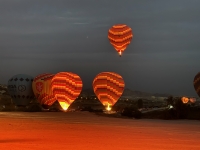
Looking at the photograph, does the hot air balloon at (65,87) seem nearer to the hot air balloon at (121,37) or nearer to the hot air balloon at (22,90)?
the hot air balloon at (22,90)

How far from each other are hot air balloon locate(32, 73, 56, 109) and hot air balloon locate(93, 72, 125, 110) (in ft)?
14.9

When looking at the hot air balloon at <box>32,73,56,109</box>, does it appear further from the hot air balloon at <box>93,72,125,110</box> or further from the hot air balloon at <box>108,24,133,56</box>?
the hot air balloon at <box>108,24,133,56</box>

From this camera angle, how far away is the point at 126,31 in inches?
1313

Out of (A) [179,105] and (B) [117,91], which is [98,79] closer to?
(B) [117,91]

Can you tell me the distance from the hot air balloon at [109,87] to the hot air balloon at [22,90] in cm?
754

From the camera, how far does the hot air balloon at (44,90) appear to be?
3953cm

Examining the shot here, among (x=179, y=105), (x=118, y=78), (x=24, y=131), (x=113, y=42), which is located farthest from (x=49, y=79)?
(x=24, y=131)

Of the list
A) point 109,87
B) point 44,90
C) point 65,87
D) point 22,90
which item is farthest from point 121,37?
point 22,90

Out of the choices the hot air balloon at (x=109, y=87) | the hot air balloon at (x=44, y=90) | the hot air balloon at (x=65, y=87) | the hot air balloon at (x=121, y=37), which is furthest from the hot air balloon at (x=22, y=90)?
the hot air balloon at (x=121, y=37)

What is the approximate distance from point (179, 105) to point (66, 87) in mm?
10079

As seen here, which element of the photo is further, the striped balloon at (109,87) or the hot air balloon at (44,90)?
the hot air balloon at (44,90)

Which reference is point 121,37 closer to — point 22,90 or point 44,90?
point 44,90

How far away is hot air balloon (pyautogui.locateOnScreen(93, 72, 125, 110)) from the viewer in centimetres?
3750

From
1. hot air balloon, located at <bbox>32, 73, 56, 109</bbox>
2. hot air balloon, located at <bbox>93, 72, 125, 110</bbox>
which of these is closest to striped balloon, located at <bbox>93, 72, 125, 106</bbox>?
hot air balloon, located at <bbox>93, 72, 125, 110</bbox>
